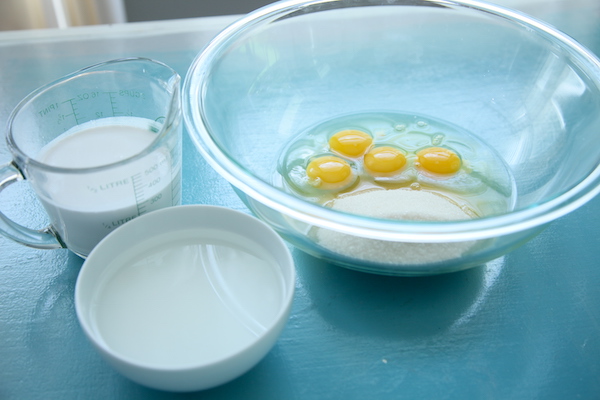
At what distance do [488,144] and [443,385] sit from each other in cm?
56

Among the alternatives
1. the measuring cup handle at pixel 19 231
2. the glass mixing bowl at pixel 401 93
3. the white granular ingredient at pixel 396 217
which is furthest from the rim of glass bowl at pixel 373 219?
the measuring cup handle at pixel 19 231

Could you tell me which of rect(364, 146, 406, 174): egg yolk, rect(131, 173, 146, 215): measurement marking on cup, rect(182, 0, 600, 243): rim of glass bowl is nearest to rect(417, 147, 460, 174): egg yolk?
rect(364, 146, 406, 174): egg yolk

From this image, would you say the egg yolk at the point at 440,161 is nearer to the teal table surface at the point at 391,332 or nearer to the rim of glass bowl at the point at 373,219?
the teal table surface at the point at 391,332

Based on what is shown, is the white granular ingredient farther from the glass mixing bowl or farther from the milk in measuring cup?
the milk in measuring cup

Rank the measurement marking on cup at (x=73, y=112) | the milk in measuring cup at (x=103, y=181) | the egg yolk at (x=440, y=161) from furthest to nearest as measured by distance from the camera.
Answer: the egg yolk at (x=440, y=161), the measurement marking on cup at (x=73, y=112), the milk in measuring cup at (x=103, y=181)

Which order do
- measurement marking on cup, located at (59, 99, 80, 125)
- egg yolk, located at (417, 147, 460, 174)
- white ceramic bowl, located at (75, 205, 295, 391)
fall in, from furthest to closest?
1. egg yolk, located at (417, 147, 460, 174)
2. measurement marking on cup, located at (59, 99, 80, 125)
3. white ceramic bowl, located at (75, 205, 295, 391)

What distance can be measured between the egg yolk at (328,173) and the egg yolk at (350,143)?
0.05 metres

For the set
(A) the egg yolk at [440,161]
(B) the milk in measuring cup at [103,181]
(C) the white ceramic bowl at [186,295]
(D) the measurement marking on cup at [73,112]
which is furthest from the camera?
(A) the egg yolk at [440,161]

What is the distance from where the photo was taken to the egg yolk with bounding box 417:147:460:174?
107 cm

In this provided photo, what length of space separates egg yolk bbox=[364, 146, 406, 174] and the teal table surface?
0.25 meters

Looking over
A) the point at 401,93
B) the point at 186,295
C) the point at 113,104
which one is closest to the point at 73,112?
the point at 113,104

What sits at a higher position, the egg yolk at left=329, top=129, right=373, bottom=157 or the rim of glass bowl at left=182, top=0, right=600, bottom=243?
the rim of glass bowl at left=182, top=0, right=600, bottom=243

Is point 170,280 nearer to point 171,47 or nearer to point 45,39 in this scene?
point 171,47

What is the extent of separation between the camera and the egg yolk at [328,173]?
Result: 104 centimetres
